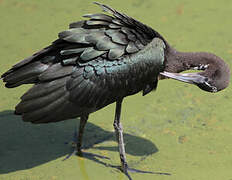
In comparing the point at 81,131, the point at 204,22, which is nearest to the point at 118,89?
the point at 81,131

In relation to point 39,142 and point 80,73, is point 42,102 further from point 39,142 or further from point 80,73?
point 39,142

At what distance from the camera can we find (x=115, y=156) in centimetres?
593

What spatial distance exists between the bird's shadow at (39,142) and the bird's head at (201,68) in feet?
3.21

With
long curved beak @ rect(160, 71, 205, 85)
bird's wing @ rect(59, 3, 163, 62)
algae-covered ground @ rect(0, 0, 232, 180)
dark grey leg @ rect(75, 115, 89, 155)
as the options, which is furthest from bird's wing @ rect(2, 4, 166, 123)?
algae-covered ground @ rect(0, 0, 232, 180)

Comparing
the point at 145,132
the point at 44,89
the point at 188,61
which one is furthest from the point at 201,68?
the point at 44,89

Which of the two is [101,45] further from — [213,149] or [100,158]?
[213,149]

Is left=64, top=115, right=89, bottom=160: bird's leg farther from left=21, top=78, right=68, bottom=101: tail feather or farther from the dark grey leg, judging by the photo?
left=21, top=78, right=68, bottom=101: tail feather

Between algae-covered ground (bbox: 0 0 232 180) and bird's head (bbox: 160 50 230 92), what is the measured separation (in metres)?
0.87

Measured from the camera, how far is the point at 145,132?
6.19 meters

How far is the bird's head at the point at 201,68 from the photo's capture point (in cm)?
542

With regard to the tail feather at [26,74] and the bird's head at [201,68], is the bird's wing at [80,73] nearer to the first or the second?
the tail feather at [26,74]

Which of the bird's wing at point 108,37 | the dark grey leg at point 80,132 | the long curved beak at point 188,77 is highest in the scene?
the bird's wing at point 108,37

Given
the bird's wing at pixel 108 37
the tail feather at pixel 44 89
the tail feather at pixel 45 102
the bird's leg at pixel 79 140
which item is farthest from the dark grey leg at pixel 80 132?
the bird's wing at pixel 108 37

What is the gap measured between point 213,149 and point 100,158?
1.33m
